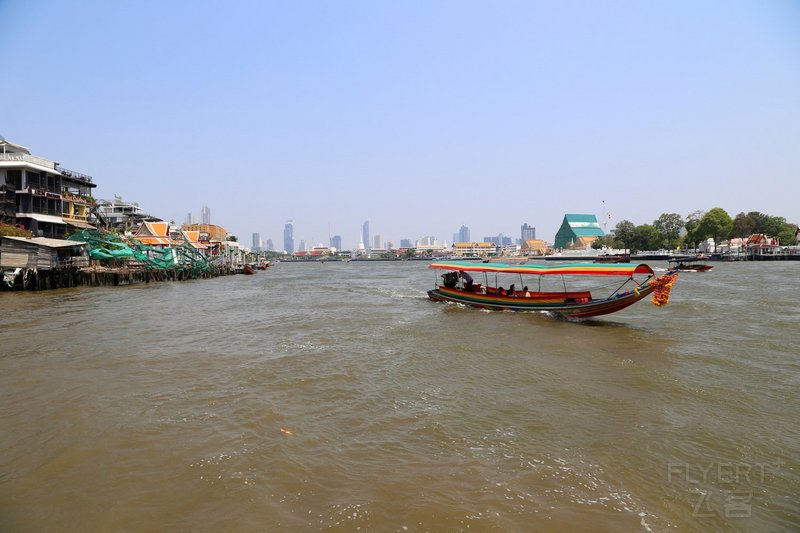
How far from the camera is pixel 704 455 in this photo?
598cm

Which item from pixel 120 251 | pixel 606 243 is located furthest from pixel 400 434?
pixel 606 243

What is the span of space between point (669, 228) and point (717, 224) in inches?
880

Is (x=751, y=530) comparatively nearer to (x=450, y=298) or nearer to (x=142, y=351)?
(x=142, y=351)

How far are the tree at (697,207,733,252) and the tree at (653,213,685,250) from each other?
18.5 metres

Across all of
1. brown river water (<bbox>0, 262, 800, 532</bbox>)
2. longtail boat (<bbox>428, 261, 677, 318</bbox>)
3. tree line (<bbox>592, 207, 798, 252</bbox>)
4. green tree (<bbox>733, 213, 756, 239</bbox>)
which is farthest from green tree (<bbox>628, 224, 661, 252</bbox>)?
brown river water (<bbox>0, 262, 800, 532</bbox>)

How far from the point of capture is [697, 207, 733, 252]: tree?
8094 centimetres

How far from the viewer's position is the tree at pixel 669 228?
10169 centimetres

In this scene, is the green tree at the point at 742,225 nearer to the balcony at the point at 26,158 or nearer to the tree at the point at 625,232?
the tree at the point at 625,232

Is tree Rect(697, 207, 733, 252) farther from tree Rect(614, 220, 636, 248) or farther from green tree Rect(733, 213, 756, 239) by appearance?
tree Rect(614, 220, 636, 248)

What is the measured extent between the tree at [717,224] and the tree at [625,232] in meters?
23.4

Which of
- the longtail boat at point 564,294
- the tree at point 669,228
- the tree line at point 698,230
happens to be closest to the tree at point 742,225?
the tree line at point 698,230

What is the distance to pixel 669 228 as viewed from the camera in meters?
102

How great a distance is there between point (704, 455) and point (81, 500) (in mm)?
8511

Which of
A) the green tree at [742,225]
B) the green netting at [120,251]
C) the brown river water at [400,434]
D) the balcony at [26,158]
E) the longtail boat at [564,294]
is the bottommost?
Answer: the brown river water at [400,434]
